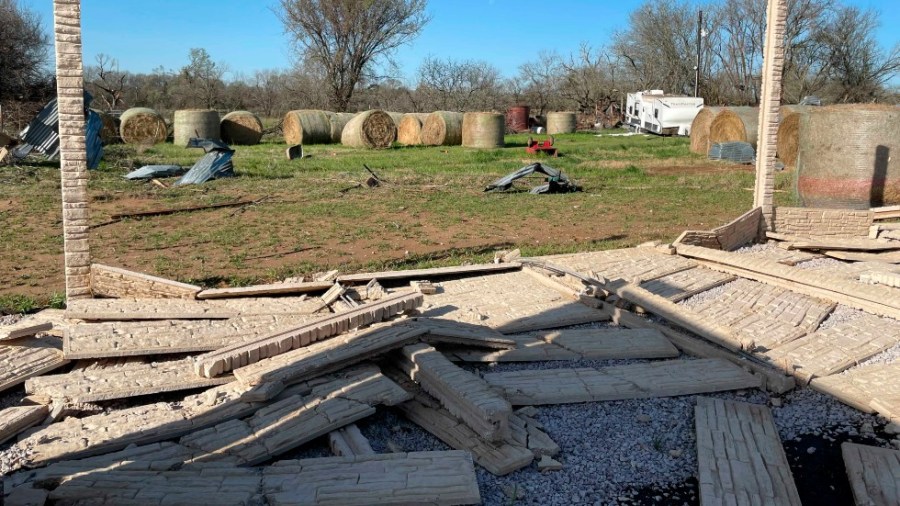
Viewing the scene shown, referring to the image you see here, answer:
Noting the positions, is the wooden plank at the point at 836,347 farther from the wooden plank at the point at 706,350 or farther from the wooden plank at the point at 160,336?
the wooden plank at the point at 160,336

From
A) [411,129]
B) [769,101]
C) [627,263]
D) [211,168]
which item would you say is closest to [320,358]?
[627,263]

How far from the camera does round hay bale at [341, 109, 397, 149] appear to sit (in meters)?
26.0

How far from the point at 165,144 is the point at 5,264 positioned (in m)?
18.3

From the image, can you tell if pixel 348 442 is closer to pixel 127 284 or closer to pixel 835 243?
pixel 127 284

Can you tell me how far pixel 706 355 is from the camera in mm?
5500

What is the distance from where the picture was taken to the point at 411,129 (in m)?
27.6

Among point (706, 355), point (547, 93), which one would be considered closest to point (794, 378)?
point (706, 355)

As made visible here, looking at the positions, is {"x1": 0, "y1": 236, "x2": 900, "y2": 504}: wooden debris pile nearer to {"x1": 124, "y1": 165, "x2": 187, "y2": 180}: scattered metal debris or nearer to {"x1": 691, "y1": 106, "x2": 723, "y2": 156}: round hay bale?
{"x1": 124, "y1": 165, "x2": 187, "y2": 180}: scattered metal debris

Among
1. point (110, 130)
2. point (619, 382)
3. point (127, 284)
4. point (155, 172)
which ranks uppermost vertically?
point (110, 130)

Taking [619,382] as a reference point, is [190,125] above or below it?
above

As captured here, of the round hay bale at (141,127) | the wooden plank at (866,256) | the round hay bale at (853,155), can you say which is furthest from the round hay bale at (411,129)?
the wooden plank at (866,256)

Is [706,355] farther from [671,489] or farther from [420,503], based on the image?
[420,503]

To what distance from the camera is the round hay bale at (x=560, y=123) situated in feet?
118

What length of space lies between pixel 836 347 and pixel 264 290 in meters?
4.68
